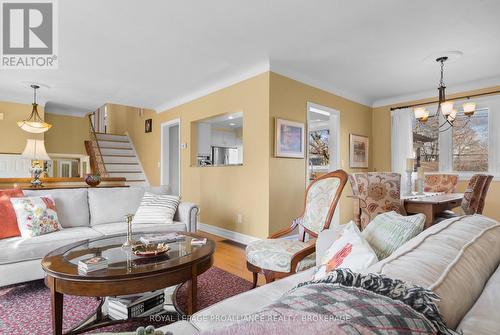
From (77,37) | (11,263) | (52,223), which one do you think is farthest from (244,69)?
(11,263)

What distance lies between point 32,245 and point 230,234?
2497 millimetres

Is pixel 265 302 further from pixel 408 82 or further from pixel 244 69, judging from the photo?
pixel 408 82

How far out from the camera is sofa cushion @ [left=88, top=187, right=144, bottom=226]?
3.16 meters

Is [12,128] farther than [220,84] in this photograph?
Yes

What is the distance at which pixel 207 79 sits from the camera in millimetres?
4332

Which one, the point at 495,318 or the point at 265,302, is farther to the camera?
the point at 265,302

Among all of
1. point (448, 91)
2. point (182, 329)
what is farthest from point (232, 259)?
point (448, 91)

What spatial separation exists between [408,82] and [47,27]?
486 centimetres

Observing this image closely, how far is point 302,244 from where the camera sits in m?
2.13

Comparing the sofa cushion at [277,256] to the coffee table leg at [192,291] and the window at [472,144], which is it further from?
the window at [472,144]

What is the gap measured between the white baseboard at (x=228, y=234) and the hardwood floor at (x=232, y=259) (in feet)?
0.27

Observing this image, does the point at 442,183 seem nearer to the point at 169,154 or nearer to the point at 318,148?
the point at 318,148

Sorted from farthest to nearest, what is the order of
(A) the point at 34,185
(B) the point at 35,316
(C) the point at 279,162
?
(C) the point at 279,162 → (A) the point at 34,185 → (B) the point at 35,316

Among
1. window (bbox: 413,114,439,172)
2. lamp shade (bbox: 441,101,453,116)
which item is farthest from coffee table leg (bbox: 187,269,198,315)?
window (bbox: 413,114,439,172)
